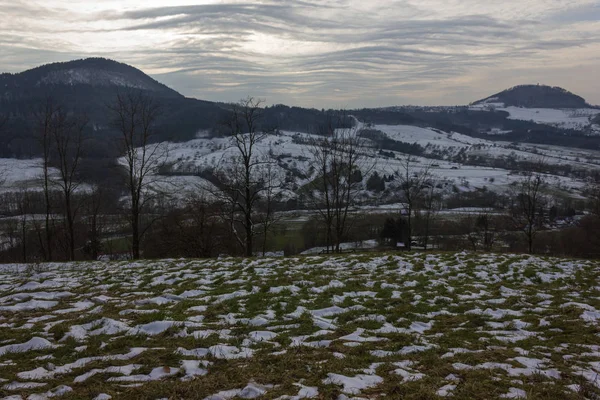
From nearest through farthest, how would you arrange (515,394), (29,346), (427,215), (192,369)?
1. (515,394)
2. (192,369)
3. (29,346)
4. (427,215)

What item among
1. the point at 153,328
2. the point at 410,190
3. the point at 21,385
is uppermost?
the point at 21,385

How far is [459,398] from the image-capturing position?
4.70m

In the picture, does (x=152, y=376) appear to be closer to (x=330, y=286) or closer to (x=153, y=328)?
(x=153, y=328)

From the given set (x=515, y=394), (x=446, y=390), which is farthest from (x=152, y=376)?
(x=515, y=394)

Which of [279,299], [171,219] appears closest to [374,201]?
[171,219]

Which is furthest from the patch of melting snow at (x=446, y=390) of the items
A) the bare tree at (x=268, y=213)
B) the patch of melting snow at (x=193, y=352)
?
the bare tree at (x=268, y=213)

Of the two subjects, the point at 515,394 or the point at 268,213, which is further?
the point at 268,213

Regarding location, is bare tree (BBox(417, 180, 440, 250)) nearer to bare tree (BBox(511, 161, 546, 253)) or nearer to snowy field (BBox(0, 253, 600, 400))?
bare tree (BBox(511, 161, 546, 253))

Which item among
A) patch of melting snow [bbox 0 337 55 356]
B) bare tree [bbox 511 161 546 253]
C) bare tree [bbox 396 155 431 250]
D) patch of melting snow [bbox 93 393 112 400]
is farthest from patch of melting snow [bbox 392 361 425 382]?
bare tree [bbox 511 161 546 253]

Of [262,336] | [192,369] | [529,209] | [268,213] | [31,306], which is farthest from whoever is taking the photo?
[529,209]

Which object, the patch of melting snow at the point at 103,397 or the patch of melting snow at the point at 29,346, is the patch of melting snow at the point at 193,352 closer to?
the patch of melting snow at the point at 103,397

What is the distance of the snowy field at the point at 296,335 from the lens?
16.5 ft

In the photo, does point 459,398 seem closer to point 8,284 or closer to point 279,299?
point 279,299

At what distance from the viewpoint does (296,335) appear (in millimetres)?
7359
